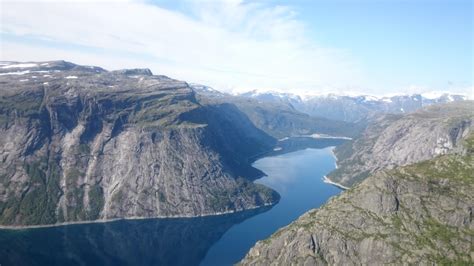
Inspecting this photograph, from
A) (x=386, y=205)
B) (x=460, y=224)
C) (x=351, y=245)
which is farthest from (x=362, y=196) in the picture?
(x=460, y=224)

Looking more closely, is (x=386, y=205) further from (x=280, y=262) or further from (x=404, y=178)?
(x=280, y=262)

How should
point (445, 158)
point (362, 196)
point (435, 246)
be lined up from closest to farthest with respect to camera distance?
point (435, 246) → point (362, 196) → point (445, 158)

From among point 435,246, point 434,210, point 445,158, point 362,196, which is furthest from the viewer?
point 445,158

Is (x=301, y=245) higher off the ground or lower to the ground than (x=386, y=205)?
lower

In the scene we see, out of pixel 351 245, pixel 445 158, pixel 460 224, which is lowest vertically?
pixel 351 245

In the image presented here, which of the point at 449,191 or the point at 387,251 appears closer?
the point at 387,251
